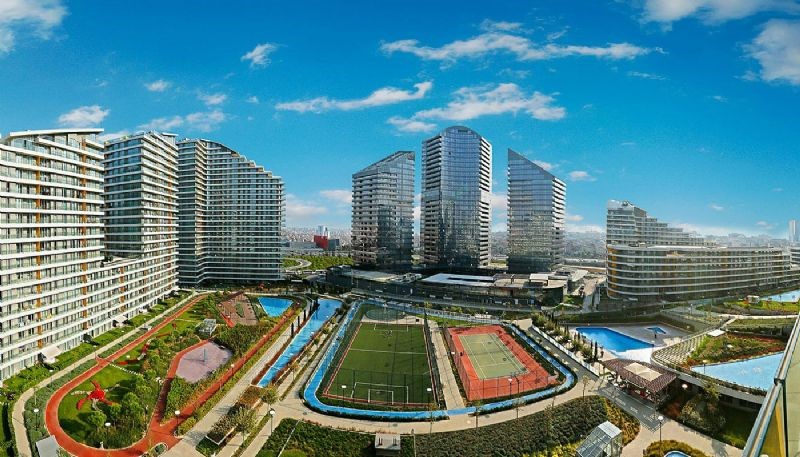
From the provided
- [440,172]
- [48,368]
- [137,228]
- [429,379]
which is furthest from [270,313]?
[440,172]

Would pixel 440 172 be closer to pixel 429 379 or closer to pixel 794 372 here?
pixel 429 379

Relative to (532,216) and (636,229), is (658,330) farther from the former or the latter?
(636,229)

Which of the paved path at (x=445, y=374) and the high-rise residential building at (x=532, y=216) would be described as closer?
the paved path at (x=445, y=374)

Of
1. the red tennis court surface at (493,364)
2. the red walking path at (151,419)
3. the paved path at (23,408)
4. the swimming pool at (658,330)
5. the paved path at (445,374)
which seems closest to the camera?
the paved path at (23,408)

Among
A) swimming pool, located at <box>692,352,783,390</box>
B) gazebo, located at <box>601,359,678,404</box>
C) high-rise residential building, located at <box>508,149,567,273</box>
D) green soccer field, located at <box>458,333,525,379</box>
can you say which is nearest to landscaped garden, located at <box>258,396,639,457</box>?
gazebo, located at <box>601,359,678,404</box>

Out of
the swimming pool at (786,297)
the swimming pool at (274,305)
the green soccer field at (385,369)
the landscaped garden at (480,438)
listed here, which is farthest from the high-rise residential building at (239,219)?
the swimming pool at (786,297)

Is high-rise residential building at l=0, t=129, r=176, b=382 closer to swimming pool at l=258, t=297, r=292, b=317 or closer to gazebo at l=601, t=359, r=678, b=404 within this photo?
swimming pool at l=258, t=297, r=292, b=317

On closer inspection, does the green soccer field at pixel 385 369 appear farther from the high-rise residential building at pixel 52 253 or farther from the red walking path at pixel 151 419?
the high-rise residential building at pixel 52 253
